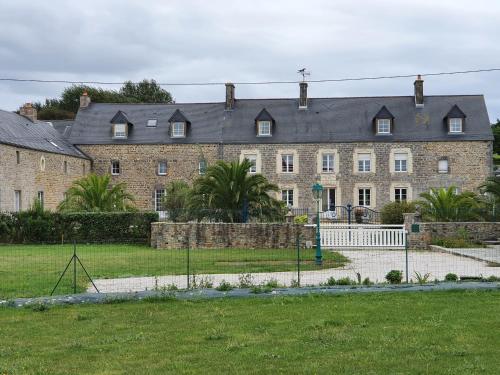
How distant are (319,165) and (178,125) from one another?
31.6ft

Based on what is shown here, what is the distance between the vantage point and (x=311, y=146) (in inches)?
1738

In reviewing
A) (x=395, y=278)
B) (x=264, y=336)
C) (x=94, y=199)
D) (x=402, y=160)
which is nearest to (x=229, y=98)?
(x=402, y=160)

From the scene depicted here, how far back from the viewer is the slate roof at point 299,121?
44031mm

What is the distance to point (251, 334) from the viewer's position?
8289 mm

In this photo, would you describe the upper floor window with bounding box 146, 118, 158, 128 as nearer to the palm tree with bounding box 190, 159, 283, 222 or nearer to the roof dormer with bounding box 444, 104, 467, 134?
the roof dormer with bounding box 444, 104, 467, 134

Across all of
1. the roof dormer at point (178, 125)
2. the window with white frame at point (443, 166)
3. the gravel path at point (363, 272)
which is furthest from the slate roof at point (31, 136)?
the window with white frame at point (443, 166)

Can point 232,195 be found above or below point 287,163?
below

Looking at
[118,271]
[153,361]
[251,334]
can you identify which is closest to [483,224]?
[118,271]

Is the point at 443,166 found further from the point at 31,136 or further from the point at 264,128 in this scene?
the point at 31,136

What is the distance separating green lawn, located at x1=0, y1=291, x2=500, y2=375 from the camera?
677 centimetres

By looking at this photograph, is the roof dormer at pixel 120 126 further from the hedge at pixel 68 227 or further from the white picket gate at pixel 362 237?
the white picket gate at pixel 362 237

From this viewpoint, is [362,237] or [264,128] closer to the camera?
[362,237]

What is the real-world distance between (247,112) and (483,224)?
24364 millimetres

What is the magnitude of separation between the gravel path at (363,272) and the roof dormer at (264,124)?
23001mm
